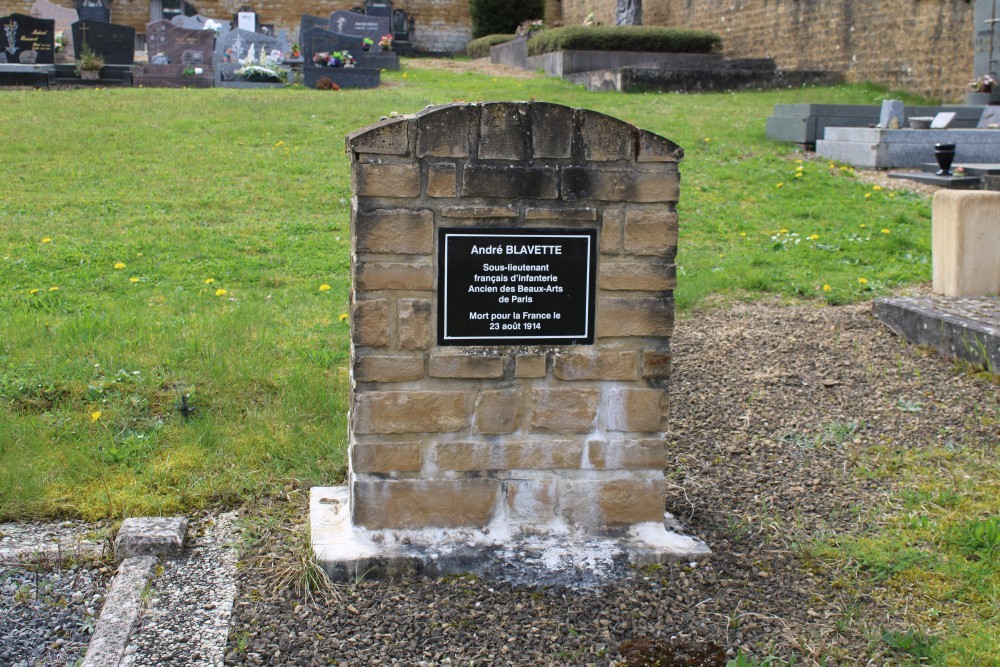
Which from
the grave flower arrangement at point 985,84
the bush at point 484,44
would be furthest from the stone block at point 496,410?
the bush at point 484,44

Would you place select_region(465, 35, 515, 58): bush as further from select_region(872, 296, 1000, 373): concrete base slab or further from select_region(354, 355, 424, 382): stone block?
select_region(354, 355, 424, 382): stone block

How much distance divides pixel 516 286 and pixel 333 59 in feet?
56.5

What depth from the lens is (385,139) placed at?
3.29m

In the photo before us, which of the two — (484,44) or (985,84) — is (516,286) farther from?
(484,44)

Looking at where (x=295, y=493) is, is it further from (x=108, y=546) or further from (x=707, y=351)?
(x=707, y=351)

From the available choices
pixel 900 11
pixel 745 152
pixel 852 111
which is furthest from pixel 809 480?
pixel 900 11

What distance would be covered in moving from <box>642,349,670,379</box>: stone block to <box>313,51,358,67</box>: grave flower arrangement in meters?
17.2

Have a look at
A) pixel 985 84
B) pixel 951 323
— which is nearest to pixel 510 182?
pixel 951 323

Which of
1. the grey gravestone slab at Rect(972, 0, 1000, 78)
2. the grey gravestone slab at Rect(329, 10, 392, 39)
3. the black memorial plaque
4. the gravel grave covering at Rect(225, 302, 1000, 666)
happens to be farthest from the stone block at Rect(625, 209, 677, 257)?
A: the grey gravestone slab at Rect(329, 10, 392, 39)

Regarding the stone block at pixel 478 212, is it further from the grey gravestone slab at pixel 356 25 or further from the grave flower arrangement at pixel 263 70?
the grey gravestone slab at pixel 356 25

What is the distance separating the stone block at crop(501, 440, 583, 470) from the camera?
3.57 meters

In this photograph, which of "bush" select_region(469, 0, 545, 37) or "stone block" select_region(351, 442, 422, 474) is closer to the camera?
"stone block" select_region(351, 442, 422, 474)

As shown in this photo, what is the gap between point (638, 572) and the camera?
11.5ft

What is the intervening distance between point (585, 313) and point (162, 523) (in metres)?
1.71
